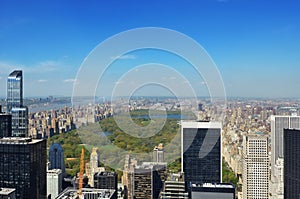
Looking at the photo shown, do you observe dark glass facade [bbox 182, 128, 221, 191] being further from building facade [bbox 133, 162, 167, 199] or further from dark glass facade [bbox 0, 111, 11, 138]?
dark glass facade [bbox 0, 111, 11, 138]

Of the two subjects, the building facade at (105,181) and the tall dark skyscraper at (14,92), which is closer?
the building facade at (105,181)

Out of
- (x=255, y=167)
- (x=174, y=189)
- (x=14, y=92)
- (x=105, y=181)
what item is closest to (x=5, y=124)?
(x=14, y=92)

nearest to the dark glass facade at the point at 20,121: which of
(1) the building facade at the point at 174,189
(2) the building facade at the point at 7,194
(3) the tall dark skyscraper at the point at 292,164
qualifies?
(2) the building facade at the point at 7,194

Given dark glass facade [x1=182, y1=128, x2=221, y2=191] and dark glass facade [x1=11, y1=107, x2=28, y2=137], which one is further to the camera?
dark glass facade [x1=11, y1=107, x2=28, y2=137]

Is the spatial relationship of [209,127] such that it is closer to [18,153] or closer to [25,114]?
[18,153]

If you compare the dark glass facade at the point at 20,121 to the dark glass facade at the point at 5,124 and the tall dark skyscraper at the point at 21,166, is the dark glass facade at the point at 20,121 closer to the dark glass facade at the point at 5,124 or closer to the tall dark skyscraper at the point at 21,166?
the dark glass facade at the point at 5,124

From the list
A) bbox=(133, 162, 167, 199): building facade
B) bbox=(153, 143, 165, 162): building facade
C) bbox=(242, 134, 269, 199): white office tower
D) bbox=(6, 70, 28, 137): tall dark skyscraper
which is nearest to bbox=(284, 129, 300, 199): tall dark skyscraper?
bbox=(242, 134, 269, 199): white office tower
